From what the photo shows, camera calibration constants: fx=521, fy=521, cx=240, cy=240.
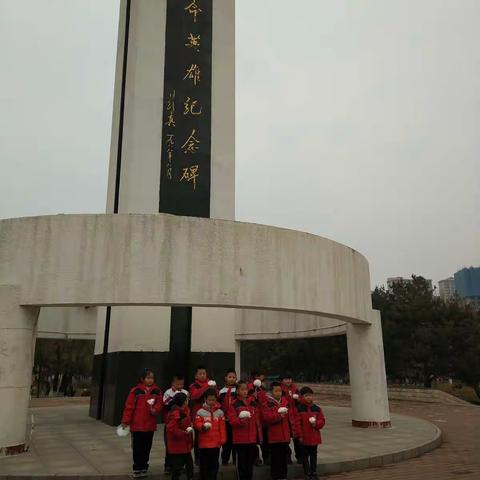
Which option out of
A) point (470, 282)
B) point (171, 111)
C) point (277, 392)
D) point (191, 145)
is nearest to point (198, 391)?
point (277, 392)

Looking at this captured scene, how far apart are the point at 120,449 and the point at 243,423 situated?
366 centimetres

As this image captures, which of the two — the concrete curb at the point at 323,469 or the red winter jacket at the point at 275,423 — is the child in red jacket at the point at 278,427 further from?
the concrete curb at the point at 323,469

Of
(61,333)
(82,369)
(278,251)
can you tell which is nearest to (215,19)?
(278,251)

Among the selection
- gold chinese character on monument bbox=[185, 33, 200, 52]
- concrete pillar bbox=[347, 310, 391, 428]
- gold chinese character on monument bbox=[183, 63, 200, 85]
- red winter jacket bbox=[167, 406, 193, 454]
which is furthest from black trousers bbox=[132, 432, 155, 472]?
gold chinese character on monument bbox=[185, 33, 200, 52]

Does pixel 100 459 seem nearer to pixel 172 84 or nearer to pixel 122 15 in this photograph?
pixel 172 84

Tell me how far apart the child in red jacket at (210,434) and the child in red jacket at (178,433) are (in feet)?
0.50

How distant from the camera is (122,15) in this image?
17.6 metres

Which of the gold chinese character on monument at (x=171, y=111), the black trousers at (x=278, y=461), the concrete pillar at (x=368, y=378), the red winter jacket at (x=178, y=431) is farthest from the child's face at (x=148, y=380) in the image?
the gold chinese character on monument at (x=171, y=111)

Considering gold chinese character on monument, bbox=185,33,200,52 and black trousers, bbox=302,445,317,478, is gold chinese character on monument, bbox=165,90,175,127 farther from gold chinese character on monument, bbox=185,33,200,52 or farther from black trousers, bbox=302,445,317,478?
black trousers, bbox=302,445,317,478

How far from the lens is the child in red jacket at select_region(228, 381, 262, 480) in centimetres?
693

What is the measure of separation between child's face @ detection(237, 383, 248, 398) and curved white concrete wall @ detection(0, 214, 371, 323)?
6.73 feet

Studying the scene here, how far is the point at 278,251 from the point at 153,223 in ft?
7.74

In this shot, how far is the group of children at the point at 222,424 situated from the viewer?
21.9 ft

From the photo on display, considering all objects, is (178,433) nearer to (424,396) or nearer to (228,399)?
(228,399)
